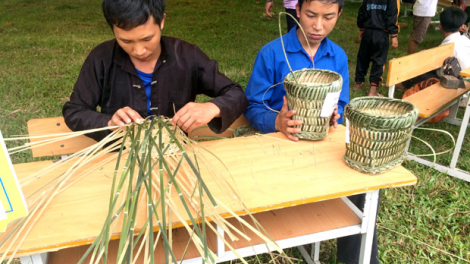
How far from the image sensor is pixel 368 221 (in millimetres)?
1472

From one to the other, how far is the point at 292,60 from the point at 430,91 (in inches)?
74.9

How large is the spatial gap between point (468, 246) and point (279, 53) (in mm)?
1575

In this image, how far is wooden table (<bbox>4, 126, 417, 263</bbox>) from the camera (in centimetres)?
115

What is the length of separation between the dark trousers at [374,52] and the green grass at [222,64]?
0.23 meters

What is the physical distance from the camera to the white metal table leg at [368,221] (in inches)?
54.7

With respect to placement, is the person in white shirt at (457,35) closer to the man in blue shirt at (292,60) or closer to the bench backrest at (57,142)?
the man in blue shirt at (292,60)

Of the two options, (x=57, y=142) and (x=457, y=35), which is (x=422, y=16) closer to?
(x=457, y=35)

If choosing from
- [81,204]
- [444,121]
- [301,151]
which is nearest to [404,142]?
[301,151]

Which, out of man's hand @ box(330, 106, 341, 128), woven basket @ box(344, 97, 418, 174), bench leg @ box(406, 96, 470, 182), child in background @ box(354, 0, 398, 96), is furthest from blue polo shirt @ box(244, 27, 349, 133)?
child in background @ box(354, 0, 398, 96)

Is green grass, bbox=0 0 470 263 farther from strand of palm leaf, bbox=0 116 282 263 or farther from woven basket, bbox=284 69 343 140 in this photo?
strand of palm leaf, bbox=0 116 282 263

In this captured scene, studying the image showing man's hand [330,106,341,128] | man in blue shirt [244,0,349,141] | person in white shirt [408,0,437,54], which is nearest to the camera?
man's hand [330,106,341,128]

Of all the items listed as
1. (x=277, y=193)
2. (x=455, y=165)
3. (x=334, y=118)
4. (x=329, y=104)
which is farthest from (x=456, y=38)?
(x=277, y=193)

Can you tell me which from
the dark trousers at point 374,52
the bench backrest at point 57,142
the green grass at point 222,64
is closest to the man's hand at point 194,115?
the bench backrest at point 57,142

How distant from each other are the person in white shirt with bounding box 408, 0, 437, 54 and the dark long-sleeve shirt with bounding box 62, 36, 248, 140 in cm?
463
